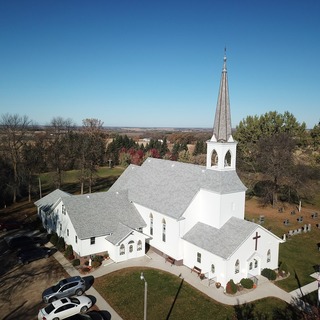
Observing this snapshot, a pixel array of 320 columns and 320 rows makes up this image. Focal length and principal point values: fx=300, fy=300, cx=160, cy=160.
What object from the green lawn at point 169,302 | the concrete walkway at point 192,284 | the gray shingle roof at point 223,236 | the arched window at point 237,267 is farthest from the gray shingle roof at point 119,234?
the arched window at point 237,267

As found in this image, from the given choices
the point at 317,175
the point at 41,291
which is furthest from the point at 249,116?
the point at 41,291

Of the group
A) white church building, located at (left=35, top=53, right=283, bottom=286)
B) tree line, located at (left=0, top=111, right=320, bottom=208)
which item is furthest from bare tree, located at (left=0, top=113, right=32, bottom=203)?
white church building, located at (left=35, top=53, right=283, bottom=286)

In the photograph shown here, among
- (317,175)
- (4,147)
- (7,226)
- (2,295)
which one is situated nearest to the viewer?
(2,295)

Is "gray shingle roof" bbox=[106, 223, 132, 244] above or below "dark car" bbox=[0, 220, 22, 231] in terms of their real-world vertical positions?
above

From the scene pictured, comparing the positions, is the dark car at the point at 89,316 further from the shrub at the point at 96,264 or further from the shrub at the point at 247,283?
the shrub at the point at 247,283

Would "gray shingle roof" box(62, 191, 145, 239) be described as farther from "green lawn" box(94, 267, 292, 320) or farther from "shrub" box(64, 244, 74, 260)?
"green lawn" box(94, 267, 292, 320)

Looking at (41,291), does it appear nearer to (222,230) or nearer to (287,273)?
(222,230)
